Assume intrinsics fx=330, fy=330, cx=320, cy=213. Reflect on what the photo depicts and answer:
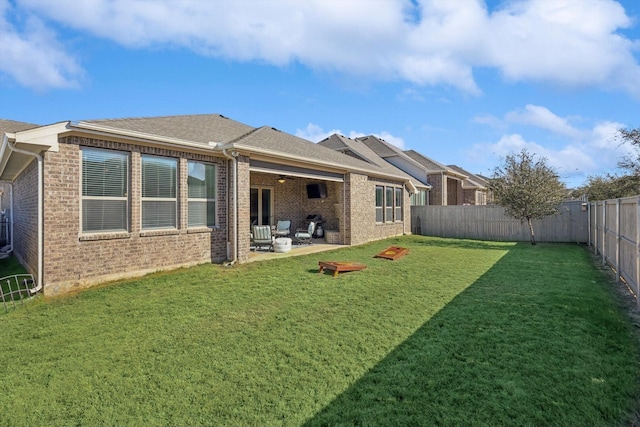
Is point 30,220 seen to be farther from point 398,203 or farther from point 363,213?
point 398,203

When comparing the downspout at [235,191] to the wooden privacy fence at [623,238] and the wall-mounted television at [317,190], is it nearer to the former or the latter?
the wall-mounted television at [317,190]

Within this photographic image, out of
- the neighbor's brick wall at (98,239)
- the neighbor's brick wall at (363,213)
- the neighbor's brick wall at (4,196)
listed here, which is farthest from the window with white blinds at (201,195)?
the neighbor's brick wall at (4,196)

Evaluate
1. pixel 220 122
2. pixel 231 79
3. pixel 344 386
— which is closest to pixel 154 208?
pixel 220 122

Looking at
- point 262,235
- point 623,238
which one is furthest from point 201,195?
point 623,238

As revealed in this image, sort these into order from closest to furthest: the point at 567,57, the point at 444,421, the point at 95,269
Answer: the point at 444,421 → the point at 95,269 → the point at 567,57

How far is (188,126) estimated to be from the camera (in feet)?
34.8

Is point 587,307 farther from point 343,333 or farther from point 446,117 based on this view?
point 446,117

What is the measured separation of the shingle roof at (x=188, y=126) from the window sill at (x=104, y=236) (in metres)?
2.38

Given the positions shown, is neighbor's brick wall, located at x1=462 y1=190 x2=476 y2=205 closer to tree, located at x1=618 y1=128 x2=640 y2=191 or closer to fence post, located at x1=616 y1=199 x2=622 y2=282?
tree, located at x1=618 y1=128 x2=640 y2=191

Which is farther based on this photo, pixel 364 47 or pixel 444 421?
pixel 364 47

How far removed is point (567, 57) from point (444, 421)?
765 inches

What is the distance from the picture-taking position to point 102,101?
18.3 metres

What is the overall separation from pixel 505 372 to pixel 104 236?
25.9 ft

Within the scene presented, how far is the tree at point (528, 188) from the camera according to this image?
1496cm
